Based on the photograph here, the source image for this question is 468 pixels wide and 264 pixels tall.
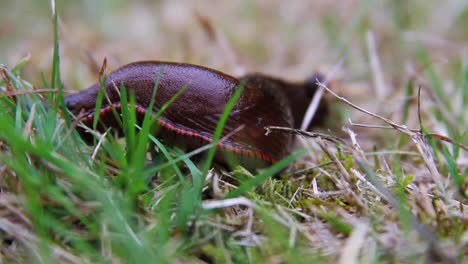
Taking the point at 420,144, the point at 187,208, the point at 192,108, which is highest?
the point at 192,108

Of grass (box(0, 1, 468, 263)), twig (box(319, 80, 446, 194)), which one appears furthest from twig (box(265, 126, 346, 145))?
twig (box(319, 80, 446, 194))

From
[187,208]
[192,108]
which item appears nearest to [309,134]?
[192,108]

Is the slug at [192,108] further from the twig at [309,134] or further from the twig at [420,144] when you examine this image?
the twig at [420,144]

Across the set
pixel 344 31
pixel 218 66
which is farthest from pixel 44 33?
pixel 344 31

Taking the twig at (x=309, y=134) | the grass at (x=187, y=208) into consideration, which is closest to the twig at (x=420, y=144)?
the grass at (x=187, y=208)

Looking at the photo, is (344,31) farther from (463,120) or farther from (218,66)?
(463,120)

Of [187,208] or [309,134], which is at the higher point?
[309,134]

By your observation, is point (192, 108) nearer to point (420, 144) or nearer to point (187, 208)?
point (187, 208)

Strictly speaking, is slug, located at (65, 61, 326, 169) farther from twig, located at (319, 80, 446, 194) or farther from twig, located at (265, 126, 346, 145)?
twig, located at (319, 80, 446, 194)
